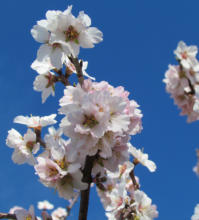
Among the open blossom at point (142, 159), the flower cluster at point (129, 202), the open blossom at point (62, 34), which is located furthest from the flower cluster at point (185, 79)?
the open blossom at point (62, 34)

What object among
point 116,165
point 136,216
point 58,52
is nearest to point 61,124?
point 116,165

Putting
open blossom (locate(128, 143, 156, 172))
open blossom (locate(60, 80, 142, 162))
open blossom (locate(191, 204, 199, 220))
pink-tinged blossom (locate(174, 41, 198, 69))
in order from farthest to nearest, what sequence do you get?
pink-tinged blossom (locate(174, 41, 198, 69)) < open blossom (locate(128, 143, 156, 172)) < open blossom (locate(191, 204, 199, 220)) < open blossom (locate(60, 80, 142, 162))

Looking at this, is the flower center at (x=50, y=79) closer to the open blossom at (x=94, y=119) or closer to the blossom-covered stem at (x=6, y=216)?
the open blossom at (x=94, y=119)

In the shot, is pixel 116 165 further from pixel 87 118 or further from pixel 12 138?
pixel 12 138

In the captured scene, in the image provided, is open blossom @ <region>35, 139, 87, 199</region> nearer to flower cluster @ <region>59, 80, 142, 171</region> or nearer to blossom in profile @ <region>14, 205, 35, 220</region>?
flower cluster @ <region>59, 80, 142, 171</region>

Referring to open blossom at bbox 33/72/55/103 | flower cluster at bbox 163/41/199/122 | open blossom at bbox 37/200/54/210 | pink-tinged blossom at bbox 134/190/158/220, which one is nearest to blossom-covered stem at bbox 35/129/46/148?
open blossom at bbox 33/72/55/103

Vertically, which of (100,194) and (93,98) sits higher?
(100,194)
